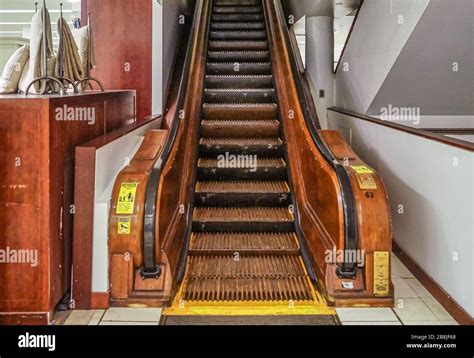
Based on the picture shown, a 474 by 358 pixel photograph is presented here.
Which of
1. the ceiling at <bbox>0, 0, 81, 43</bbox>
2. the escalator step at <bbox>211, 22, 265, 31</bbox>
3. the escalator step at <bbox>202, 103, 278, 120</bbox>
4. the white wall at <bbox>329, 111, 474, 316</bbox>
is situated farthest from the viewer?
the ceiling at <bbox>0, 0, 81, 43</bbox>

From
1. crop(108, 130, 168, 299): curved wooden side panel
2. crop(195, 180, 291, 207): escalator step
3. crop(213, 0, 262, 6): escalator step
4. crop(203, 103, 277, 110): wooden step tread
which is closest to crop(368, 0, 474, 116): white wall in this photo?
crop(203, 103, 277, 110): wooden step tread

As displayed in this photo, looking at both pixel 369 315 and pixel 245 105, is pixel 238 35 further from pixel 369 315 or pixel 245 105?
pixel 369 315

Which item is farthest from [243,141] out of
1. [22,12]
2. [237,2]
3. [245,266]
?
[22,12]

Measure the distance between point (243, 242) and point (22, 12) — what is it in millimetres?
9412

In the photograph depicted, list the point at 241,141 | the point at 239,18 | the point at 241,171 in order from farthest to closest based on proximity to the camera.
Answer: the point at 239,18
the point at 241,141
the point at 241,171

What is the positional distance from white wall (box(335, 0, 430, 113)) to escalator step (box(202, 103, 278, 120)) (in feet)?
3.19

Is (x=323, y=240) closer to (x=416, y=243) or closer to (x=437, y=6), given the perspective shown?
(x=416, y=243)

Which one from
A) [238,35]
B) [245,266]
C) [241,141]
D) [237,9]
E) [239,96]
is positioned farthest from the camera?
[237,9]

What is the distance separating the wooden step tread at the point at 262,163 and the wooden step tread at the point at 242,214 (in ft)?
1.47

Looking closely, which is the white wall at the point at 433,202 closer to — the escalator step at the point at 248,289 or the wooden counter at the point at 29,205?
the escalator step at the point at 248,289

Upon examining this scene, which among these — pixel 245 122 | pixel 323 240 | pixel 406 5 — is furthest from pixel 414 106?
pixel 323 240

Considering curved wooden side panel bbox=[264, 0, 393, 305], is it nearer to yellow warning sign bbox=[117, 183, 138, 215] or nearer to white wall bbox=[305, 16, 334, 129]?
yellow warning sign bbox=[117, 183, 138, 215]

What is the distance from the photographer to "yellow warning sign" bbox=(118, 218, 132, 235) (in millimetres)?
3023

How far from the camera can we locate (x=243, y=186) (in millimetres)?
4434
